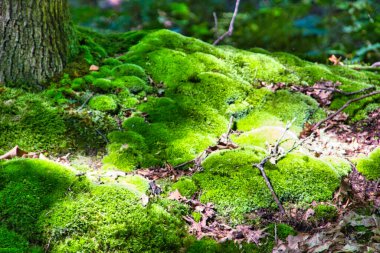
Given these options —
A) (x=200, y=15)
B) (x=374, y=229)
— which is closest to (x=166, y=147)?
(x=374, y=229)

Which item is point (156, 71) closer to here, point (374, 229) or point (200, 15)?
point (374, 229)

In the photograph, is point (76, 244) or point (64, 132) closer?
point (76, 244)

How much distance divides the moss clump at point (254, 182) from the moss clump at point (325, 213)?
0.14 meters

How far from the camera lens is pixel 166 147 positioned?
4766 millimetres

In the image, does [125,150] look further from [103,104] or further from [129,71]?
[129,71]

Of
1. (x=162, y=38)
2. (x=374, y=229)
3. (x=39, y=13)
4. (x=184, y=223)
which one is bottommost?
(x=184, y=223)

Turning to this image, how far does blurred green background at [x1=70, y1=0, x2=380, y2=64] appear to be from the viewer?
426 inches

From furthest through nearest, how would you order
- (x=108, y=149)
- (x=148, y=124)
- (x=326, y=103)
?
1. (x=326, y=103)
2. (x=148, y=124)
3. (x=108, y=149)

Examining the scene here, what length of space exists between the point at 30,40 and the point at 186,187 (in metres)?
2.95

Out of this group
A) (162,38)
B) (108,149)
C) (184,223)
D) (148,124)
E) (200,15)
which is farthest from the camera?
(200,15)

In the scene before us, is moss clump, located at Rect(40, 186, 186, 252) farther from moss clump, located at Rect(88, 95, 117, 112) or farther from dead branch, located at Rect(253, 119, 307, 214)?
moss clump, located at Rect(88, 95, 117, 112)

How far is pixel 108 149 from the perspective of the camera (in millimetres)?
4668

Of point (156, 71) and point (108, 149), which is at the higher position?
point (156, 71)

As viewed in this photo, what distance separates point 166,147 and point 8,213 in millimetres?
1953
